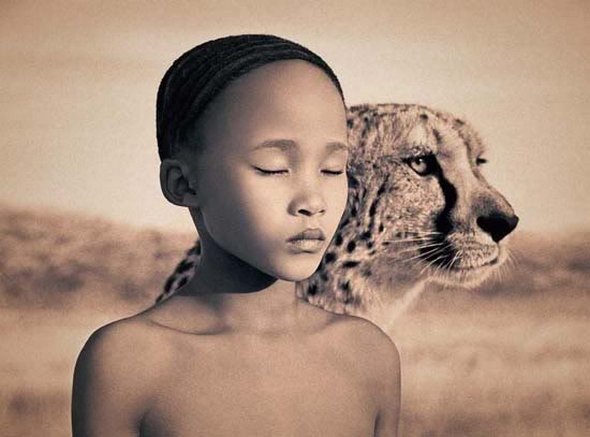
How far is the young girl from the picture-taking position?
960 mm

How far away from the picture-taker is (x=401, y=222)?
145 centimetres

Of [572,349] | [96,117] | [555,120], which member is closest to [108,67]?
[96,117]

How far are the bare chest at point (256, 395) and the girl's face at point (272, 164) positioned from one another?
0.31 ft

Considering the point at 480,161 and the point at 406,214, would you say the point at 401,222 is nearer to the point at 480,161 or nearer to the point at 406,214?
the point at 406,214

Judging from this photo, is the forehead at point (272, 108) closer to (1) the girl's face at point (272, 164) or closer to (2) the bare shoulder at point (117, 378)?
(1) the girl's face at point (272, 164)

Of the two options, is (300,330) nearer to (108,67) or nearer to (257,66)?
(257,66)

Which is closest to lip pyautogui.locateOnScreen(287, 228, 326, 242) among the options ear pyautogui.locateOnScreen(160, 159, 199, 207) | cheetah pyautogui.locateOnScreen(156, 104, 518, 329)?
ear pyautogui.locateOnScreen(160, 159, 199, 207)

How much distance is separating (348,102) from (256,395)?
0.58m

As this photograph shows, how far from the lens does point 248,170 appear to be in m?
0.96

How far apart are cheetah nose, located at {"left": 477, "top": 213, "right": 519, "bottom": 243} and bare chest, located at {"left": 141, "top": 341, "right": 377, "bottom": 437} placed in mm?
469

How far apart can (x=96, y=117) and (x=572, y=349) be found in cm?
77

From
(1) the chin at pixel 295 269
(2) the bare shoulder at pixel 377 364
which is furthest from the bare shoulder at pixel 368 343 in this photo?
(1) the chin at pixel 295 269

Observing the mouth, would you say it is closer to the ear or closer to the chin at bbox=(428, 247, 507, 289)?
the ear

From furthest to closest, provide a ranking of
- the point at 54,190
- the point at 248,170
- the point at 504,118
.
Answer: the point at 504,118
the point at 54,190
the point at 248,170
